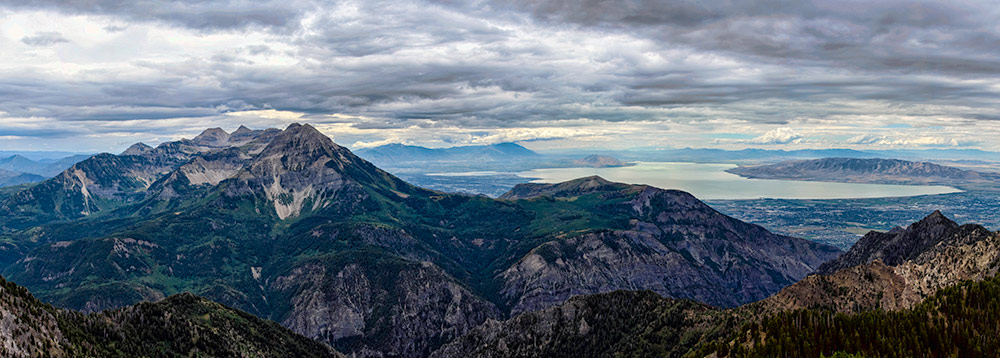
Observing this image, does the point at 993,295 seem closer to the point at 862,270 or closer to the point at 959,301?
the point at 959,301

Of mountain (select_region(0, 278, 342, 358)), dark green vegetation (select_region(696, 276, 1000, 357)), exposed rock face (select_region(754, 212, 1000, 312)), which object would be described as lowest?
mountain (select_region(0, 278, 342, 358))

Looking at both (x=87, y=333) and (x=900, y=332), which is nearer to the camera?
(x=900, y=332)

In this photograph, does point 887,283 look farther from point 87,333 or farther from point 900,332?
point 87,333

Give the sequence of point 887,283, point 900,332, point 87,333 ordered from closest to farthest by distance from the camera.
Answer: point 900,332, point 87,333, point 887,283

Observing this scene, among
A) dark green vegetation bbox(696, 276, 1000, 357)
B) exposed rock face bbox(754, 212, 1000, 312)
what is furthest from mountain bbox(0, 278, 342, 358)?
exposed rock face bbox(754, 212, 1000, 312)

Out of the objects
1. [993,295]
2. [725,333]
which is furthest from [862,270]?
[993,295]

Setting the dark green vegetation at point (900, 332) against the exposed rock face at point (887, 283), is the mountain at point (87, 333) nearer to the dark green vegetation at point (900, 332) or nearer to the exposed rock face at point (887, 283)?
the dark green vegetation at point (900, 332)

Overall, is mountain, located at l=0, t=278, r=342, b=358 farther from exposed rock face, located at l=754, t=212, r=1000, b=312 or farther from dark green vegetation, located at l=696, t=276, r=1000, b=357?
exposed rock face, located at l=754, t=212, r=1000, b=312

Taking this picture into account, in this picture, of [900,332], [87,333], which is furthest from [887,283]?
[87,333]
